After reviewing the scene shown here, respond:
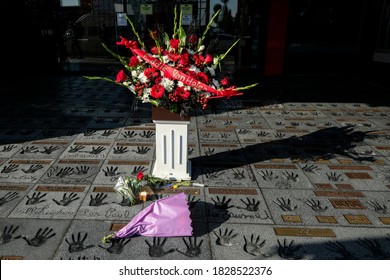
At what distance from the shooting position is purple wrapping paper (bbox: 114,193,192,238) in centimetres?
406

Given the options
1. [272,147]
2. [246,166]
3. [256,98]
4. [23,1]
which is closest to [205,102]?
[246,166]

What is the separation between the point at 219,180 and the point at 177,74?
75.4 inches

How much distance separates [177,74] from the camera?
15.6 feet

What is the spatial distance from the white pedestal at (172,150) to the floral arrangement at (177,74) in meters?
0.29

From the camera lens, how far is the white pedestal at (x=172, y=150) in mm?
5293

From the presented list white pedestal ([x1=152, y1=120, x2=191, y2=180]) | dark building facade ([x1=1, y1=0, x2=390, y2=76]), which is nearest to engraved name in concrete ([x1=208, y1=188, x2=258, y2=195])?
white pedestal ([x1=152, y1=120, x2=191, y2=180])

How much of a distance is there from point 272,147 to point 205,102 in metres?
2.68

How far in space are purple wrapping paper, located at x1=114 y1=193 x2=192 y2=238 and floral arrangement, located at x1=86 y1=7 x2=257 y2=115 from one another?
5.06ft
